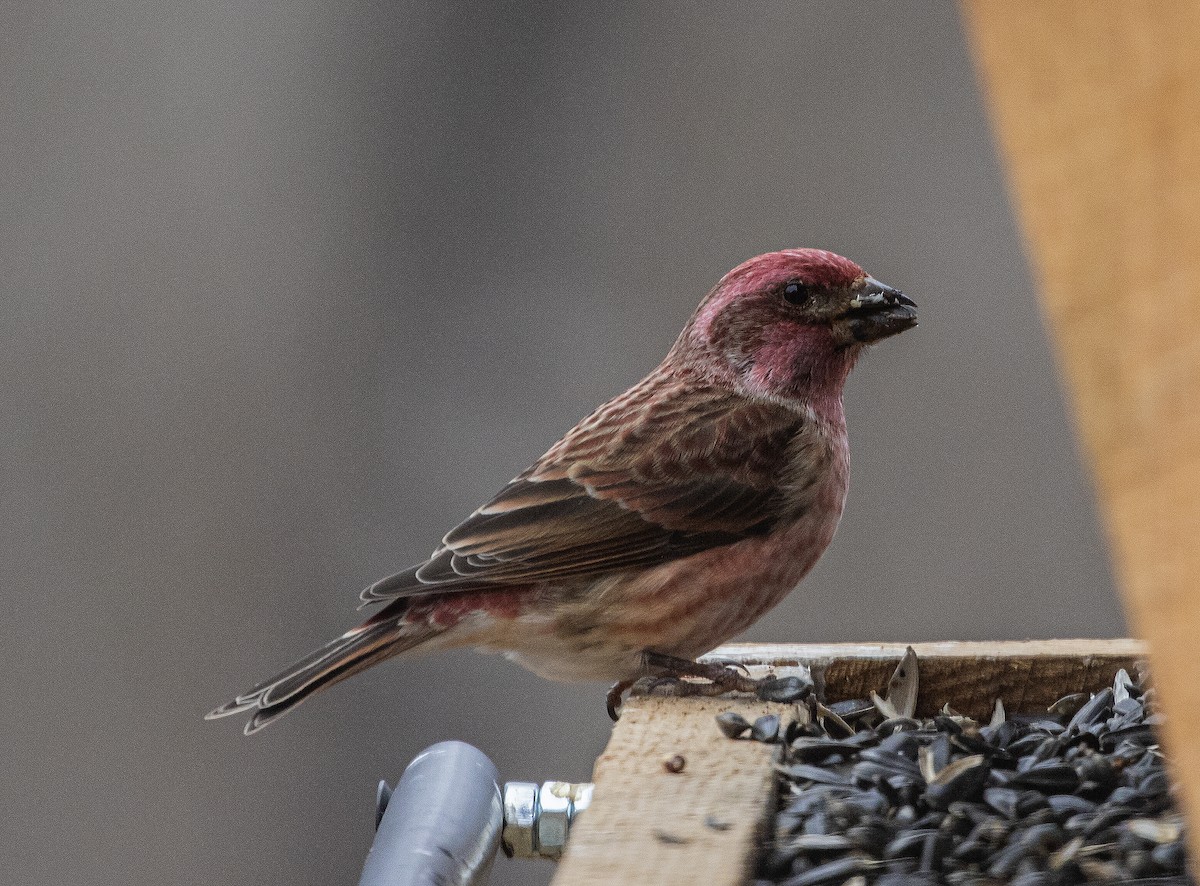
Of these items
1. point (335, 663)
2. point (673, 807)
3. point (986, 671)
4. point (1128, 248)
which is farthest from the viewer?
point (335, 663)

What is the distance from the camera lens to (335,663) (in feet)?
12.1

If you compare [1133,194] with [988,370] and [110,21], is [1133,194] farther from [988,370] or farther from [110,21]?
[110,21]

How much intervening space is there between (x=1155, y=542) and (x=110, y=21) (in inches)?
272

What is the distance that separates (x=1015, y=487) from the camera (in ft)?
25.0

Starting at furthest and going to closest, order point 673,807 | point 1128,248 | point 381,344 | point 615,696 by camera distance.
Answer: point 381,344 → point 615,696 → point 673,807 → point 1128,248

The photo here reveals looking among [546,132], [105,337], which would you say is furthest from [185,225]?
[546,132]

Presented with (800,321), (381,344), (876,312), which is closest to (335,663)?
(800,321)

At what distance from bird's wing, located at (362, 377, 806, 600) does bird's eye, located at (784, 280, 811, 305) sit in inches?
11.9

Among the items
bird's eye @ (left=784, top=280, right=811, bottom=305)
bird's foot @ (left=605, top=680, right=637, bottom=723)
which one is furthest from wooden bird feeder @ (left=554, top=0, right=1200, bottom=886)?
bird's eye @ (left=784, top=280, right=811, bottom=305)

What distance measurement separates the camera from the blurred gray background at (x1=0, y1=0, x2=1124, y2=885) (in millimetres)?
7043

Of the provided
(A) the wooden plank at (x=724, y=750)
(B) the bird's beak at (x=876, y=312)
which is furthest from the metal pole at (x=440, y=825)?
(B) the bird's beak at (x=876, y=312)

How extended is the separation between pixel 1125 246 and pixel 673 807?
1323 millimetres

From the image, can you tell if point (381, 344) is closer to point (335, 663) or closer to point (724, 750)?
point (335, 663)

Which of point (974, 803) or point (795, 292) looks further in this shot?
point (795, 292)
